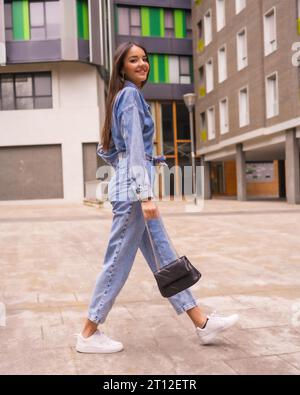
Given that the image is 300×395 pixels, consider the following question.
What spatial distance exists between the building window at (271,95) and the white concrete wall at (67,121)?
423 inches

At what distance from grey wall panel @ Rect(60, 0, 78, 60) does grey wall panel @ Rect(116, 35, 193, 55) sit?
7.68m

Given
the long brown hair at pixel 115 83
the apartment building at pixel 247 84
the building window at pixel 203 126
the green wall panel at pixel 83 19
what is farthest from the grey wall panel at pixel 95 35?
the long brown hair at pixel 115 83

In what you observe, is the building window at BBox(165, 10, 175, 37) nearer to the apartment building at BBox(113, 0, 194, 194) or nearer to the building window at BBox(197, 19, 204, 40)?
the apartment building at BBox(113, 0, 194, 194)

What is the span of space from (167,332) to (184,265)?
71cm

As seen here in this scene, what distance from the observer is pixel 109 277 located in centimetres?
314

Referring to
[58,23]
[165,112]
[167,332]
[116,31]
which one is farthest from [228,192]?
[167,332]

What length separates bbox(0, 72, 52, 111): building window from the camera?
2962cm

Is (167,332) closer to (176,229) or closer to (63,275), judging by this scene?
(63,275)

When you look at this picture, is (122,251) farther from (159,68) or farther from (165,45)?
(165,45)

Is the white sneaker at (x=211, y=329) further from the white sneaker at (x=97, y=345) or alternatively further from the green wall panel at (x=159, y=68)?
the green wall panel at (x=159, y=68)

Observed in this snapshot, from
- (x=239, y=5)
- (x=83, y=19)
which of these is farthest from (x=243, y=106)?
(x=83, y=19)

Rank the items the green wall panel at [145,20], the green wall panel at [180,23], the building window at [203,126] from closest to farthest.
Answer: the building window at [203,126] → the green wall panel at [145,20] → the green wall panel at [180,23]

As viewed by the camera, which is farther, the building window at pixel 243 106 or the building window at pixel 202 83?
the building window at pixel 202 83

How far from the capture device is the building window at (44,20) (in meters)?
28.6
